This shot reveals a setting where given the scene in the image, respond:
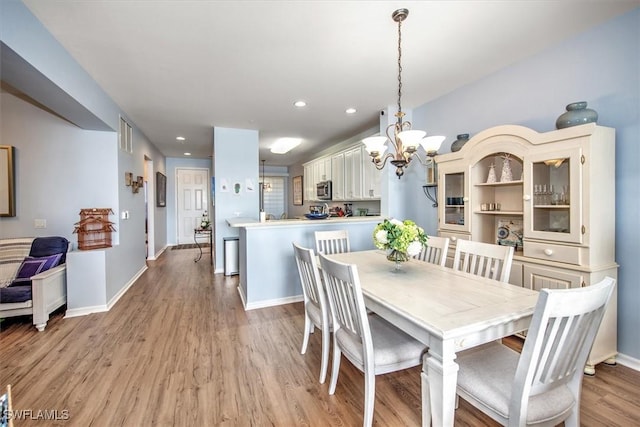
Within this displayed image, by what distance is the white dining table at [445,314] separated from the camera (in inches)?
Result: 47.6

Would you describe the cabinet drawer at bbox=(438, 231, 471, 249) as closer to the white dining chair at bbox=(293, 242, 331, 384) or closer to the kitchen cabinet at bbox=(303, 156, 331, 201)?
the white dining chair at bbox=(293, 242, 331, 384)

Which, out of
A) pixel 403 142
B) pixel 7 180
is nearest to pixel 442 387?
pixel 403 142

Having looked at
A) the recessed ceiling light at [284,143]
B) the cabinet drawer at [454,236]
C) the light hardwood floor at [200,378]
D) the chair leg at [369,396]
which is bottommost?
the light hardwood floor at [200,378]

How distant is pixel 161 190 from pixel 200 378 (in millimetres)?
5971

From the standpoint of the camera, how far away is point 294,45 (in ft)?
7.81

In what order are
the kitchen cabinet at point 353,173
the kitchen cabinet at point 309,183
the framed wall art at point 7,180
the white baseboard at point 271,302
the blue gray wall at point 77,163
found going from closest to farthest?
1. the blue gray wall at point 77,163
2. the framed wall art at point 7,180
3. the white baseboard at point 271,302
4. the kitchen cabinet at point 353,173
5. the kitchen cabinet at point 309,183

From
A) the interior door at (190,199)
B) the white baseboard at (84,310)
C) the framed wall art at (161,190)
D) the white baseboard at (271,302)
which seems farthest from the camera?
the interior door at (190,199)

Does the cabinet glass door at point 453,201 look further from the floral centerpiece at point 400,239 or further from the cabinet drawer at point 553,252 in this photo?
the floral centerpiece at point 400,239

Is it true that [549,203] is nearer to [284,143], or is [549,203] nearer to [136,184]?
[284,143]

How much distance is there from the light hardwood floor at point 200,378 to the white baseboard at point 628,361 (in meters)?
0.07

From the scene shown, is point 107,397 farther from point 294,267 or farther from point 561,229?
point 561,229

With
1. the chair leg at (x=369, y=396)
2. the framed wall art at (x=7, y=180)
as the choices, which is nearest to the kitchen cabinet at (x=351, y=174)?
the chair leg at (x=369, y=396)

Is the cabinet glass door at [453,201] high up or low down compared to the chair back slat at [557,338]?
up

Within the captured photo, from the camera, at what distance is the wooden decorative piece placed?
133 inches
